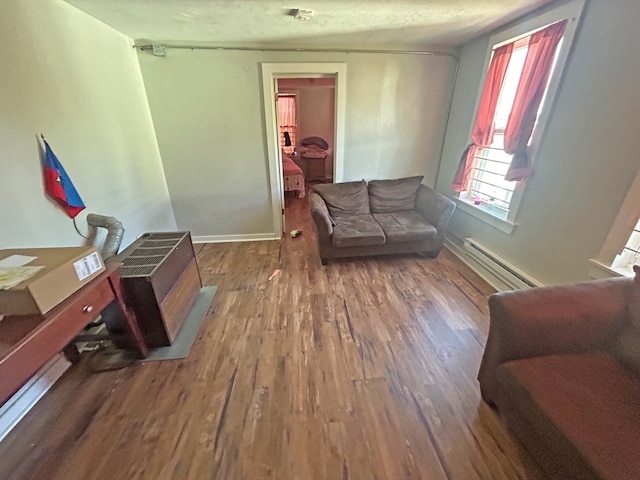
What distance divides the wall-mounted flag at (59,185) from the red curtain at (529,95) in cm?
338

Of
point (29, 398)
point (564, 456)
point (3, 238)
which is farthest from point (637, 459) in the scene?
point (3, 238)

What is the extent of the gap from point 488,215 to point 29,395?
12.3ft

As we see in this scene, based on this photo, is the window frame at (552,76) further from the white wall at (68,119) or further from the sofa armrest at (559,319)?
the white wall at (68,119)

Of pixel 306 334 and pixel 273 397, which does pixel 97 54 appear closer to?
pixel 306 334

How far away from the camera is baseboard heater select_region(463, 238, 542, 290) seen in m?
2.34

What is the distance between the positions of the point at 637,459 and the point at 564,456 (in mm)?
197

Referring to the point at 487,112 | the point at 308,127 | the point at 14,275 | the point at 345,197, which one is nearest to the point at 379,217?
the point at 345,197

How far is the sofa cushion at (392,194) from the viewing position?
344cm

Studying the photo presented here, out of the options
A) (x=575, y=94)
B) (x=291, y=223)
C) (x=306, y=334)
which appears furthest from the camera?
(x=291, y=223)

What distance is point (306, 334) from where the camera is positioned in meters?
2.10

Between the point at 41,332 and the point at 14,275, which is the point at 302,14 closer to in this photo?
the point at 14,275

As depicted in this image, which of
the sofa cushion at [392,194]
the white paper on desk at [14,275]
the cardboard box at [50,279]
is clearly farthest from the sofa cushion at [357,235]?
the white paper on desk at [14,275]

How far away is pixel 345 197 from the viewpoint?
3361 millimetres

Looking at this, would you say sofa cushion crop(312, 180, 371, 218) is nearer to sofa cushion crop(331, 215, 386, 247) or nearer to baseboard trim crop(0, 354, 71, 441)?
sofa cushion crop(331, 215, 386, 247)
